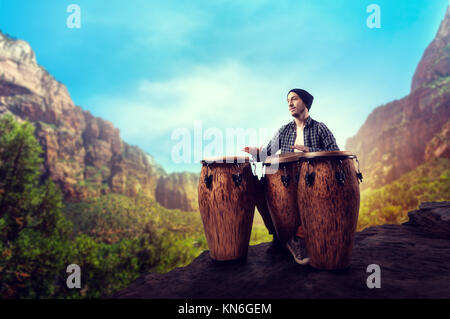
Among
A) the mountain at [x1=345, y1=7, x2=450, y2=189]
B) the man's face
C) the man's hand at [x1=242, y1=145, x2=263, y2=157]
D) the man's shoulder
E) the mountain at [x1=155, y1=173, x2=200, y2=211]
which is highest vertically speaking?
the mountain at [x1=345, y1=7, x2=450, y2=189]

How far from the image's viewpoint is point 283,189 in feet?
9.96

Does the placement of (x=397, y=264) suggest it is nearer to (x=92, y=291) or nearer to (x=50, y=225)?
(x=50, y=225)

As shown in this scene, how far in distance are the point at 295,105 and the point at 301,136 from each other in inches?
17.8

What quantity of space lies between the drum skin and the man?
16 cm

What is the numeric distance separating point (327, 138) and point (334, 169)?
26.3 inches

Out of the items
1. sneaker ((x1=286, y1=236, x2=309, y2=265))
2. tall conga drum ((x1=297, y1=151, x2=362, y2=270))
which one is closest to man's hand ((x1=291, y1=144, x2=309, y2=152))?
tall conga drum ((x1=297, y1=151, x2=362, y2=270))

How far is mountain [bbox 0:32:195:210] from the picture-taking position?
79.9m

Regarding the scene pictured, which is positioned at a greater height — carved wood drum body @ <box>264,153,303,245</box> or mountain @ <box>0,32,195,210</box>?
mountain @ <box>0,32,195,210</box>

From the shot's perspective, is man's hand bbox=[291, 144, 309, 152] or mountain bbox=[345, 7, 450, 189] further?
mountain bbox=[345, 7, 450, 189]

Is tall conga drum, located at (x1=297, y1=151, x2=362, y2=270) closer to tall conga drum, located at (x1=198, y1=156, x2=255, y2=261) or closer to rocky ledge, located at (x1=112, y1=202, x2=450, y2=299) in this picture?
rocky ledge, located at (x1=112, y1=202, x2=450, y2=299)

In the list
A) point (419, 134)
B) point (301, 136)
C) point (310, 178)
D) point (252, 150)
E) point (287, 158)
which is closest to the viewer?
point (310, 178)

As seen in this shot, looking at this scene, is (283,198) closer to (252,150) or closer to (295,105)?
(252,150)

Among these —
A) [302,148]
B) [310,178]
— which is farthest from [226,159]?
[310,178]

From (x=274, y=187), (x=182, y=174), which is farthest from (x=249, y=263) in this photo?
(x=182, y=174)
